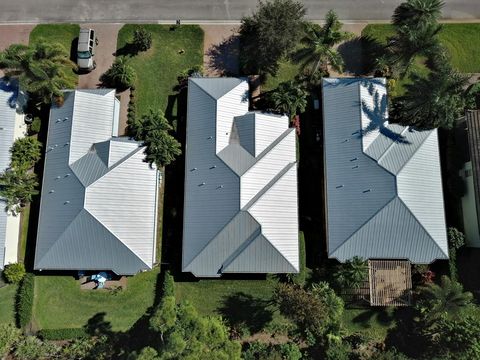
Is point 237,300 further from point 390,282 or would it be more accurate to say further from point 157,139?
point 157,139

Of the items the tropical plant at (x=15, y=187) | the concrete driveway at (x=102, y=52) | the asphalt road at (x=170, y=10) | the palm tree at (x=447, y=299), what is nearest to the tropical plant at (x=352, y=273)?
the palm tree at (x=447, y=299)

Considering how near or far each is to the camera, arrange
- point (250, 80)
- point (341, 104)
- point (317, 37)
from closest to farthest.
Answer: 1. point (317, 37)
2. point (341, 104)
3. point (250, 80)

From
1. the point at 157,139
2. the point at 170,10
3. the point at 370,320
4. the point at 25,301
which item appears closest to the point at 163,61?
the point at 170,10

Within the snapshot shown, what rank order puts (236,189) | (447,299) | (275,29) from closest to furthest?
(447,299)
(236,189)
(275,29)

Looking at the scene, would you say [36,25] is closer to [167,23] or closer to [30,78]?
[30,78]

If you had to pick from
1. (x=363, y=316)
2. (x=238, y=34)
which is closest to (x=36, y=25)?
(x=238, y=34)

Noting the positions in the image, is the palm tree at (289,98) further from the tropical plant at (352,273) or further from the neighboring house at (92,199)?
the tropical plant at (352,273)
